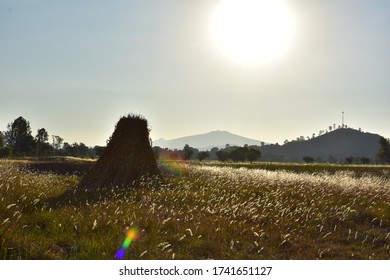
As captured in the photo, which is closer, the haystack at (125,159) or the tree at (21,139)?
the haystack at (125,159)

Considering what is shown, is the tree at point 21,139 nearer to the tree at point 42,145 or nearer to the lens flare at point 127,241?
the tree at point 42,145

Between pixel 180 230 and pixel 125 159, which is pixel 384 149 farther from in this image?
pixel 180 230

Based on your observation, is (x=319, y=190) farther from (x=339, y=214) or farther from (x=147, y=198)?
(x=147, y=198)

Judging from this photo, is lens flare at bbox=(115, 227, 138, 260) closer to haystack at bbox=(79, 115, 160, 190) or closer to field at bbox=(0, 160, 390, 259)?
field at bbox=(0, 160, 390, 259)

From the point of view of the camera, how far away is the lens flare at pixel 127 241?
4.78 metres

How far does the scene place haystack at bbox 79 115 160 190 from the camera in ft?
40.3

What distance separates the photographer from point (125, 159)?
511 inches

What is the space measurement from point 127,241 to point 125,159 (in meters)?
7.84

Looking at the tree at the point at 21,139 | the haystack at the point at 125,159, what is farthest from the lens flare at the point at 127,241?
the tree at the point at 21,139

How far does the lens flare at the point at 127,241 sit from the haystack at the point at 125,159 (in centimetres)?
564

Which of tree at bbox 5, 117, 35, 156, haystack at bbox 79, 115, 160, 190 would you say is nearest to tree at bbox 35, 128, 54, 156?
tree at bbox 5, 117, 35, 156

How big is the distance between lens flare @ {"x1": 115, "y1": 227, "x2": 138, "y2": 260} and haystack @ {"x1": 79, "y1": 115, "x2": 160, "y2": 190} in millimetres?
5643
